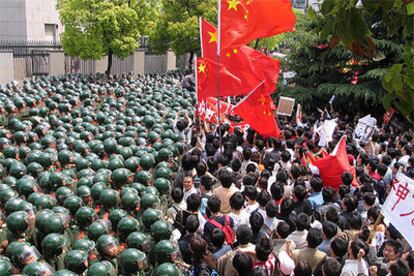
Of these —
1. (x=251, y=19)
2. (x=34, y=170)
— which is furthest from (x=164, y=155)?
(x=251, y=19)

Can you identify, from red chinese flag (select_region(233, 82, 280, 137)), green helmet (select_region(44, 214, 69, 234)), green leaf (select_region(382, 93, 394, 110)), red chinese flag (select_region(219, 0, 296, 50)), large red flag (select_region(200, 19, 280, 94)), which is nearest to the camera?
green leaf (select_region(382, 93, 394, 110))

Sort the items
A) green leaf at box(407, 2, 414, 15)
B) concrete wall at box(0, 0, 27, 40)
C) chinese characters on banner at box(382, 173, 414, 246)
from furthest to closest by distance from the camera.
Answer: concrete wall at box(0, 0, 27, 40) → chinese characters on banner at box(382, 173, 414, 246) → green leaf at box(407, 2, 414, 15)

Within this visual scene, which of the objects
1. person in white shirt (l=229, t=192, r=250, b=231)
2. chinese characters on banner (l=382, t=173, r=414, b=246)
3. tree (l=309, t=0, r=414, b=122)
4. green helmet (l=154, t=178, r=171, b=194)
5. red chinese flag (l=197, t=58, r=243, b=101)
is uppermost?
tree (l=309, t=0, r=414, b=122)

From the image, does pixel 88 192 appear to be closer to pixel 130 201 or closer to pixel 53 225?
pixel 130 201

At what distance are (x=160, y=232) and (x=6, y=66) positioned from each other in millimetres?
16830

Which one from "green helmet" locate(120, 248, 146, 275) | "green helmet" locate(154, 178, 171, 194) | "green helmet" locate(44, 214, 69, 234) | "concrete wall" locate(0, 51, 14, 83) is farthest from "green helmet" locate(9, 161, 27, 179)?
"concrete wall" locate(0, 51, 14, 83)

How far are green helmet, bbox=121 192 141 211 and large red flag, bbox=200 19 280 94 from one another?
13.0ft

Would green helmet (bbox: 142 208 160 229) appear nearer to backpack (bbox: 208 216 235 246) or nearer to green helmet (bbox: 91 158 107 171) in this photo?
backpack (bbox: 208 216 235 246)

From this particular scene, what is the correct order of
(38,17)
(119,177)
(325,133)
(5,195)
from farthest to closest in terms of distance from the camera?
(38,17)
(325,133)
(119,177)
(5,195)

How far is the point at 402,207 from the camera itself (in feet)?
13.3

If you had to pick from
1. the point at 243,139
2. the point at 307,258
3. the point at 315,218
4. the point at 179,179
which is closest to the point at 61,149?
the point at 179,179

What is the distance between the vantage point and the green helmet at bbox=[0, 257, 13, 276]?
159 inches

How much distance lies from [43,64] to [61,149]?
15516mm

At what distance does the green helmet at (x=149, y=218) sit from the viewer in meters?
5.11
